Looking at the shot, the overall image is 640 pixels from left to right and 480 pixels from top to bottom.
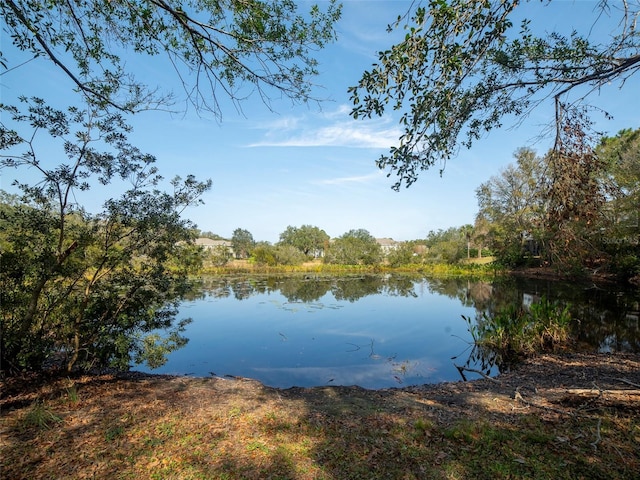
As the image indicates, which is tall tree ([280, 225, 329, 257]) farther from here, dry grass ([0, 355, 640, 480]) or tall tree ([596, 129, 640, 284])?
dry grass ([0, 355, 640, 480])

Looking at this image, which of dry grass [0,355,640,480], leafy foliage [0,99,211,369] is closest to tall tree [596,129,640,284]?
dry grass [0,355,640,480]

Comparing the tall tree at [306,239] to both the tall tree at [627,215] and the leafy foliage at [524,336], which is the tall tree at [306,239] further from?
the leafy foliage at [524,336]

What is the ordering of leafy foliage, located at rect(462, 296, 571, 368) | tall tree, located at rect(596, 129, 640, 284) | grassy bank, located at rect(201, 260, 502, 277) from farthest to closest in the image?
grassy bank, located at rect(201, 260, 502, 277) → tall tree, located at rect(596, 129, 640, 284) → leafy foliage, located at rect(462, 296, 571, 368)

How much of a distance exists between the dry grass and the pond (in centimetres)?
297

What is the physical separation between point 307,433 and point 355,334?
320 inches

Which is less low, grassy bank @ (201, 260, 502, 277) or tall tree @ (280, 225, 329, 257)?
tall tree @ (280, 225, 329, 257)

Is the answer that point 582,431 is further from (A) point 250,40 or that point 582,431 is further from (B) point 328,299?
(B) point 328,299

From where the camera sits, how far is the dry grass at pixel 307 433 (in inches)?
112

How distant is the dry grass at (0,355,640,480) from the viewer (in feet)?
9.36

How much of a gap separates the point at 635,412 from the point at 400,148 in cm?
405

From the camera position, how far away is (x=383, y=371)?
26.2 ft

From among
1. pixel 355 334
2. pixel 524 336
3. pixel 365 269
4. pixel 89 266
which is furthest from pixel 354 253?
pixel 89 266

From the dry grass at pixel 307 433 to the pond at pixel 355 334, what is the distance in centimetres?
297

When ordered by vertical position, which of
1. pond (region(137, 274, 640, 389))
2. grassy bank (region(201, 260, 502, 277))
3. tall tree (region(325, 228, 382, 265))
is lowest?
pond (region(137, 274, 640, 389))
